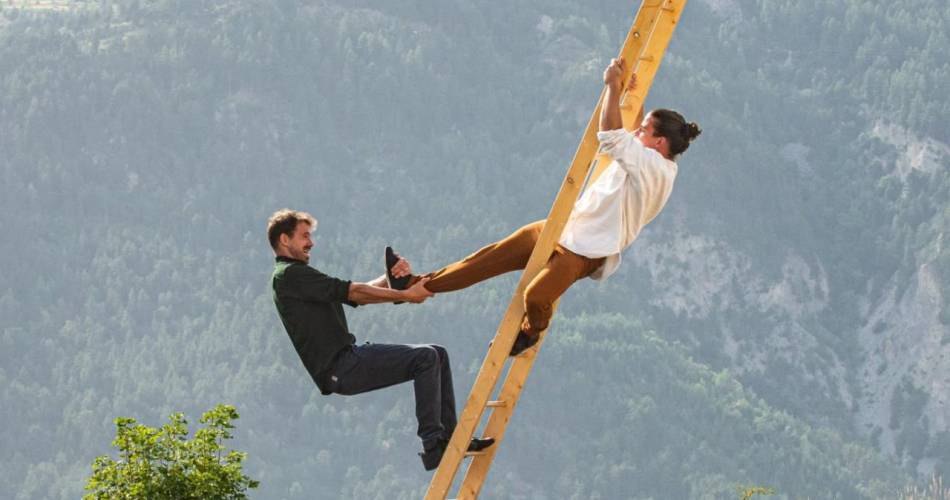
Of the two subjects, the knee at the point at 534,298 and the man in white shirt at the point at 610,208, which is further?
the knee at the point at 534,298

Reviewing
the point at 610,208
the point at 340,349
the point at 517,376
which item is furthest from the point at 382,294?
the point at 610,208

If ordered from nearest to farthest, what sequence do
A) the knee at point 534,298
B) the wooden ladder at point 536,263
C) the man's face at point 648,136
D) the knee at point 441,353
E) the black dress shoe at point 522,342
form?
the wooden ladder at point 536,263 < the knee at point 534,298 < the black dress shoe at point 522,342 < the man's face at point 648,136 < the knee at point 441,353

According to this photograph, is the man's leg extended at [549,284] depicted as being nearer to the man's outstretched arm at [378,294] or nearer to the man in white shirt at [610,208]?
the man in white shirt at [610,208]

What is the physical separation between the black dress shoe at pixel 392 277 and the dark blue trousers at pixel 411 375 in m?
0.36

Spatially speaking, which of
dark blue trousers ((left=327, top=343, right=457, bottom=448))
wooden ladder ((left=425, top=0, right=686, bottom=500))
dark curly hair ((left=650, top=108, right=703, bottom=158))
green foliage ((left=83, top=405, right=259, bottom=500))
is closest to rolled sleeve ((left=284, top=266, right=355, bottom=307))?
dark blue trousers ((left=327, top=343, right=457, bottom=448))

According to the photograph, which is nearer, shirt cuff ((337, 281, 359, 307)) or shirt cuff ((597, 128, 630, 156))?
shirt cuff ((597, 128, 630, 156))

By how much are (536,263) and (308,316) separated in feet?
4.98

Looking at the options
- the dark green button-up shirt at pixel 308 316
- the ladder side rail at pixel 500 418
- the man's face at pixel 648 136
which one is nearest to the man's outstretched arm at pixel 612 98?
the man's face at pixel 648 136

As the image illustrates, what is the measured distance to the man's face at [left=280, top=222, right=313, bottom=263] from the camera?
14.5 m

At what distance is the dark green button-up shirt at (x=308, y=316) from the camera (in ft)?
47.0

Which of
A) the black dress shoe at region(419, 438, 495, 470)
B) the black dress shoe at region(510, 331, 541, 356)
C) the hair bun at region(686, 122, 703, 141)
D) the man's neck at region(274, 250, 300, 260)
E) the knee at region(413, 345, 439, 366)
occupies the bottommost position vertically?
the black dress shoe at region(419, 438, 495, 470)

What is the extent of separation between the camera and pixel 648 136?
14266 millimetres

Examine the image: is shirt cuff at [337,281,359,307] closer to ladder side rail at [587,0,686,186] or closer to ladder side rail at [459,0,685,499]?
ladder side rail at [459,0,685,499]

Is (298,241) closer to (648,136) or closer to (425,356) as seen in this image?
(425,356)
